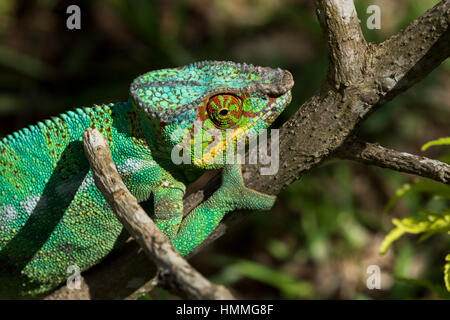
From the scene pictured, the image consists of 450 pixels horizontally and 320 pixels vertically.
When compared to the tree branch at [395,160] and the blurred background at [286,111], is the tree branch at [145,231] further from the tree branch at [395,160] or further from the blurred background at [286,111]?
the blurred background at [286,111]

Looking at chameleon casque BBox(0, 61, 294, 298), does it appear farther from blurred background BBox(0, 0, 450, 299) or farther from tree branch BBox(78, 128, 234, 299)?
blurred background BBox(0, 0, 450, 299)

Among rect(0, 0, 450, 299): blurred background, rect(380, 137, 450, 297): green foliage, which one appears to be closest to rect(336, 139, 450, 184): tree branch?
rect(380, 137, 450, 297): green foliage

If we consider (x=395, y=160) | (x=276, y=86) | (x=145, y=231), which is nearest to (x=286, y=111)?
(x=276, y=86)

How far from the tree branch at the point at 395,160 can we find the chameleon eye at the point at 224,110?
0.46 m

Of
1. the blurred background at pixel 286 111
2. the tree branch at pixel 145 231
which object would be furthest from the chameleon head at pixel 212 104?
the blurred background at pixel 286 111

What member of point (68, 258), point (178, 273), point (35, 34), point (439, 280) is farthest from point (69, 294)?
point (35, 34)

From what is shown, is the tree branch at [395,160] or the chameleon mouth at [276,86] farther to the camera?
the chameleon mouth at [276,86]

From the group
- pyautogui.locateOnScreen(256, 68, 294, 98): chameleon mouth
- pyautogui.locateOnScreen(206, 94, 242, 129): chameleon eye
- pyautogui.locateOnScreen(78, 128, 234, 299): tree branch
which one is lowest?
pyautogui.locateOnScreen(78, 128, 234, 299): tree branch

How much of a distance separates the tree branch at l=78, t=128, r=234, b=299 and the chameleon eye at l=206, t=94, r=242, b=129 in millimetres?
467

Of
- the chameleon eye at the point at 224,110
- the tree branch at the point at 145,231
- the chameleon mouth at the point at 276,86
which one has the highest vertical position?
the chameleon mouth at the point at 276,86

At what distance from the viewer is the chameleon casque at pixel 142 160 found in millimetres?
2176

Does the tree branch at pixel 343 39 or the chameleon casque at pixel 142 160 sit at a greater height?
the tree branch at pixel 343 39

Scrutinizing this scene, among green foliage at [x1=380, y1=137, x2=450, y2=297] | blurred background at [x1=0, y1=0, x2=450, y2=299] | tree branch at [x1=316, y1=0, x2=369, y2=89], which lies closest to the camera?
tree branch at [x1=316, y1=0, x2=369, y2=89]

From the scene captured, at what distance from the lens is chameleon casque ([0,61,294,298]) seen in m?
2.18
